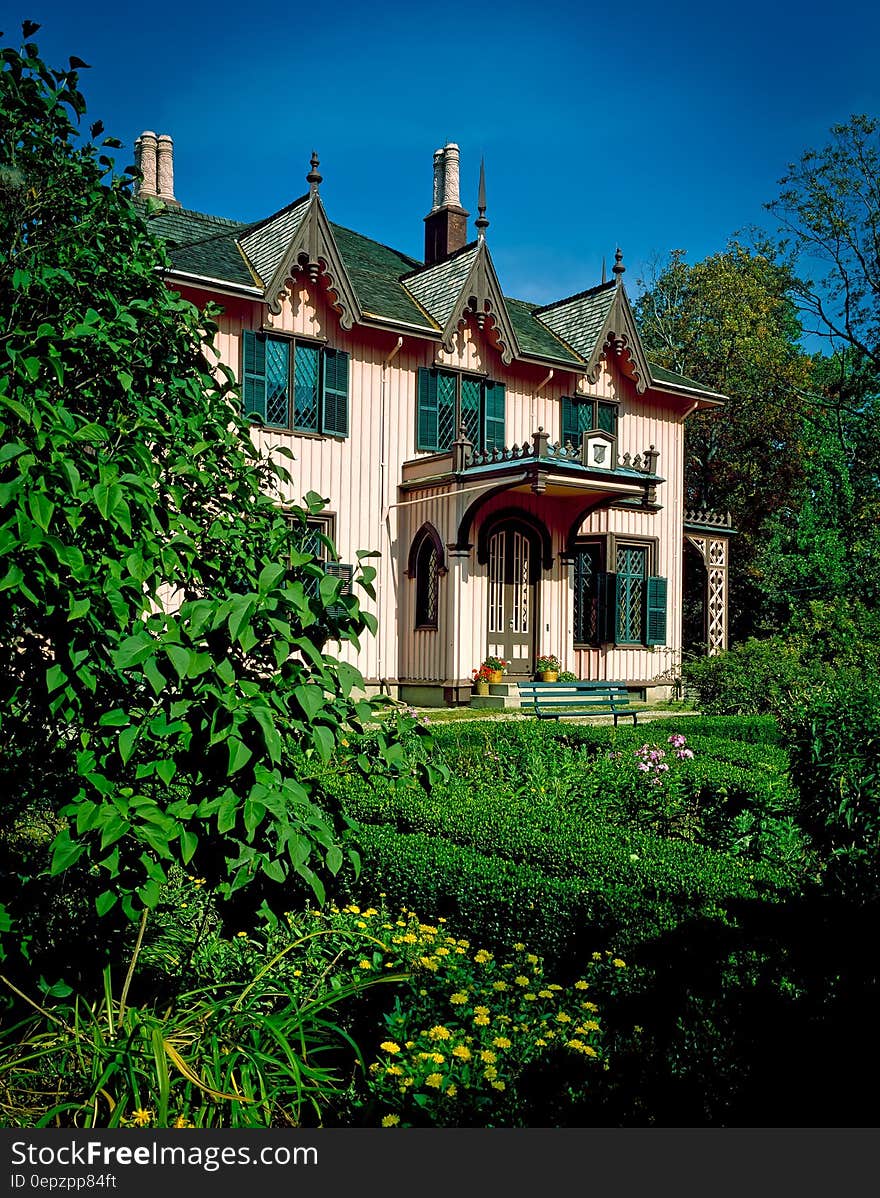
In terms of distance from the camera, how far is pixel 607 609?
72.7 ft

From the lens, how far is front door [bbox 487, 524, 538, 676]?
2081cm

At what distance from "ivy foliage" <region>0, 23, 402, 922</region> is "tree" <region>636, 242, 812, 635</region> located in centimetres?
3113

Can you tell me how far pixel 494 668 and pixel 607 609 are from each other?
351 cm

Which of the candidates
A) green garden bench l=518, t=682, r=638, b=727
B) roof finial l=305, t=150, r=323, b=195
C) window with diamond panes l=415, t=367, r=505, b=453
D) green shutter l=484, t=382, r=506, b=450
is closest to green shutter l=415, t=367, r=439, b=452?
window with diamond panes l=415, t=367, r=505, b=453

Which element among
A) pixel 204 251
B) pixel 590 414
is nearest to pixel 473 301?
pixel 590 414

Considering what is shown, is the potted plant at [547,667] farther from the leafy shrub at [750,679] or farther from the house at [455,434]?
the leafy shrub at [750,679]

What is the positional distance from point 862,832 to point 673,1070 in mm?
3326

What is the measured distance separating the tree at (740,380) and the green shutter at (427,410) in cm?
1655

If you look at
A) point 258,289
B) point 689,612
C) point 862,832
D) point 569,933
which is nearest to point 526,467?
point 258,289

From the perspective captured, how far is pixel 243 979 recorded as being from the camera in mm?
4625

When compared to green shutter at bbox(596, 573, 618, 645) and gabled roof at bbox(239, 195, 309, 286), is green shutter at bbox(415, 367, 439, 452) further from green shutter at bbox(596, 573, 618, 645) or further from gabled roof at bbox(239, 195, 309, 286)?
green shutter at bbox(596, 573, 618, 645)

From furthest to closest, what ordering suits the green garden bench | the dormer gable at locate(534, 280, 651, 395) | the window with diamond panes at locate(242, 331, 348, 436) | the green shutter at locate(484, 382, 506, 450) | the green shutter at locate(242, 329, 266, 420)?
the dormer gable at locate(534, 280, 651, 395), the green shutter at locate(484, 382, 506, 450), the window with diamond panes at locate(242, 331, 348, 436), the green shutter at locate(242, 329, 266, 420), the green garden bench

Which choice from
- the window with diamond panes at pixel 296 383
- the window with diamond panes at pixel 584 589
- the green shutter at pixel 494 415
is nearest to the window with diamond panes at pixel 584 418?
the green shutter at pixel 494 415
